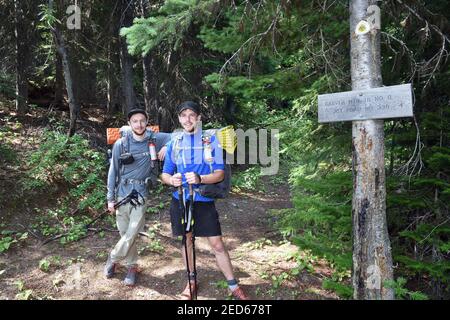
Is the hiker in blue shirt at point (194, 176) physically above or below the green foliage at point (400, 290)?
above

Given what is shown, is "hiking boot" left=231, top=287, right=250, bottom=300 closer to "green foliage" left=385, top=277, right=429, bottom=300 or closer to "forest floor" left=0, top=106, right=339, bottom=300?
"forest floor" left=0, top=106, right=339, bottom=300

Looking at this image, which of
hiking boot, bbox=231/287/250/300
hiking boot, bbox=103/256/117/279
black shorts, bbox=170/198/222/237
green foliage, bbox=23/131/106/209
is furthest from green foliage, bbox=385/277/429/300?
green foliage, bbox=23/131/106/209

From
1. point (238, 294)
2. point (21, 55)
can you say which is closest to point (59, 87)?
point (21, 55)

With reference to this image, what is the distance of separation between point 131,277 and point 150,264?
27.7 inches

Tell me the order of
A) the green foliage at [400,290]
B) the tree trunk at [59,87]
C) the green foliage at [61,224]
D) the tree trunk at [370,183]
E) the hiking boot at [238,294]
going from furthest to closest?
the tree trunk at [59,87], the green foliage at [61,224], the hiking boot at [238,294], the tree trunk at [370,183], the green foliage at [400,290]

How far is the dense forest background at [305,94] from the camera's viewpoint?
4648 mm

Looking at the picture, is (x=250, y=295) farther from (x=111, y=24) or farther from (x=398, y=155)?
(x=111, y=24)

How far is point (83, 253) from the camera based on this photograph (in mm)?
6551

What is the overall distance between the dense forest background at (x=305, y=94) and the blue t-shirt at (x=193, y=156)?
0.92 meters

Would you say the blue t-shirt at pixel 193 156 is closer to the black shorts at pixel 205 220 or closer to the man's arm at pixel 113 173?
the black shorts at pixel 205 220

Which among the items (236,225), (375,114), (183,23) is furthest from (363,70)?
(236,225)

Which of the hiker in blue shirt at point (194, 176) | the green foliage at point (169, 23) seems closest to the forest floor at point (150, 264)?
the hiker in blue shirt at point (194, 176)

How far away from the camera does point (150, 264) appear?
20.5 ft

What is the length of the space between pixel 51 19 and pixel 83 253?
522 cm
